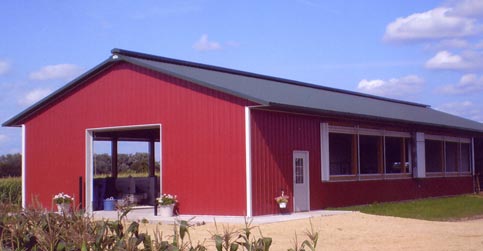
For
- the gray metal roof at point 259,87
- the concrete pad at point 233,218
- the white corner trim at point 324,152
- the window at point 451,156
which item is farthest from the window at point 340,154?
the concrete pad at point 233,218

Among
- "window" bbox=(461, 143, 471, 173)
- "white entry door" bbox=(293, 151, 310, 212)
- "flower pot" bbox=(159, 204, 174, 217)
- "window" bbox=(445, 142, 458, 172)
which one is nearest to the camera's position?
"flower pot" bbox=(159, 204, 174, 217)

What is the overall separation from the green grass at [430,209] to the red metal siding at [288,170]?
647 millimetres

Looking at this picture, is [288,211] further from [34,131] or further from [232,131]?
[34,131]

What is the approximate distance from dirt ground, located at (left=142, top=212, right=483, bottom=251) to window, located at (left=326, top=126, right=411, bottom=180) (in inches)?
216

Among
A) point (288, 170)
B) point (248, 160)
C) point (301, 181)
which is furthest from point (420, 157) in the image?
point (248, 160)

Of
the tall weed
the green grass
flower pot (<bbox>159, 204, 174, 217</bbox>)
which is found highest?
the tall weed

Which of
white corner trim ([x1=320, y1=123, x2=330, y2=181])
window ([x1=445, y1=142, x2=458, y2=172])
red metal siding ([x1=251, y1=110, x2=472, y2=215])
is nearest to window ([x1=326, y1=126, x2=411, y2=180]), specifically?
red metal siding ([x1=251, y1=110, x2=472, y2=215])

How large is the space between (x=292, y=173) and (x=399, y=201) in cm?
734

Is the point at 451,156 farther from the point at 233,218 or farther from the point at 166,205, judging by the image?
the point at 166,205

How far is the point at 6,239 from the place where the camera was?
6.47 m

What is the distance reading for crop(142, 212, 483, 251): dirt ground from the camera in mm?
12844

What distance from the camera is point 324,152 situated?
2147 cm

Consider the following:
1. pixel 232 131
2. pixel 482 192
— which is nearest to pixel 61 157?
pixel 232 131

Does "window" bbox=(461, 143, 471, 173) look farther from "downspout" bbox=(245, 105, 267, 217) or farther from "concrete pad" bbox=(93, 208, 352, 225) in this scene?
"downspout" bbox=(245, 105, 267, 217)
